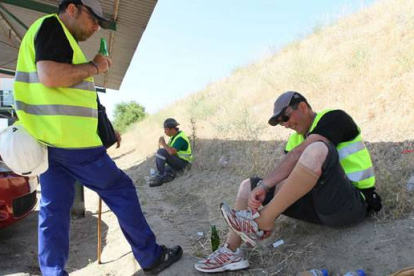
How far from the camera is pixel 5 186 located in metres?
3.50

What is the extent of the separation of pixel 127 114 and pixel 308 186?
27.1 m

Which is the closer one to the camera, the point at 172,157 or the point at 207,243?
the point at 207,243

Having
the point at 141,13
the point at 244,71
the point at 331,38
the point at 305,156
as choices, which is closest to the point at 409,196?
the point at 305,156

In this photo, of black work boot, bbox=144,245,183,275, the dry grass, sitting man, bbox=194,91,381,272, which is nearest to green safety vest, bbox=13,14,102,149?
black work boot, bbox=144,245,183,275

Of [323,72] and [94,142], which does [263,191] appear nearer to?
[94,142]

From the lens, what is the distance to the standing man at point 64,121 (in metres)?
2.38

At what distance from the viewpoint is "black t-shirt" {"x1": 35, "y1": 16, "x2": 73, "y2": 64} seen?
7.65 feet

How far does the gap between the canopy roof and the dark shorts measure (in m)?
3.64

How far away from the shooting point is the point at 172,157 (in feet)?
23.1

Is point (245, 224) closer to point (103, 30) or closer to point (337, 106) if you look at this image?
point (337, 106)

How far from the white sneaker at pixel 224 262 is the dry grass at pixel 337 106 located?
0.13 metres

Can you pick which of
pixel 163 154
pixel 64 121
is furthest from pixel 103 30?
pixel 64 121

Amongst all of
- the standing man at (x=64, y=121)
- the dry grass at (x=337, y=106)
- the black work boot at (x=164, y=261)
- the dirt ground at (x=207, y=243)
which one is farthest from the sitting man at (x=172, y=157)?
the standing man at (x=64, y=121)

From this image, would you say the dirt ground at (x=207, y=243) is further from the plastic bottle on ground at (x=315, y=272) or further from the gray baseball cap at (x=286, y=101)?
the gray baseball cap at (x=286, y=101)
